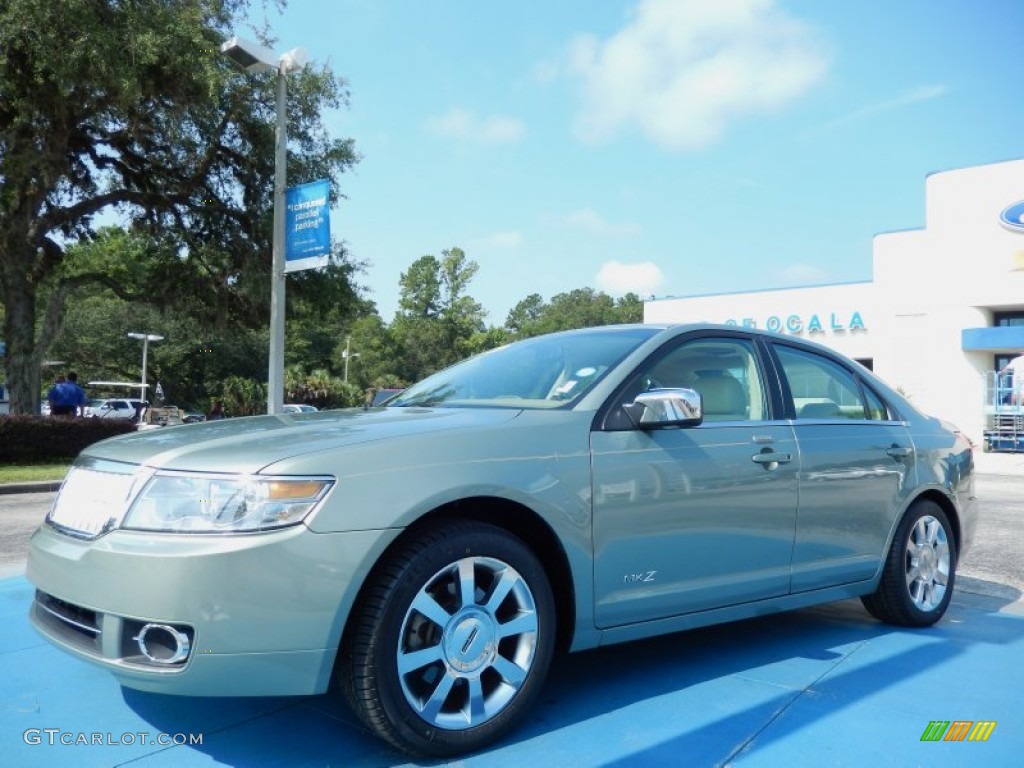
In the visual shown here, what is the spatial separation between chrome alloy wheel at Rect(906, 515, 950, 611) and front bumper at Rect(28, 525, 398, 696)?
10.4ft

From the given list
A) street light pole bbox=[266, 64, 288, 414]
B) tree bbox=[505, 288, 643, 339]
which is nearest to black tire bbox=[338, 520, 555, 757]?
street light pole bbox=[266, 64, 288, 414]

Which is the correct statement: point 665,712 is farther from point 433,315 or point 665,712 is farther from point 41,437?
point 433,315

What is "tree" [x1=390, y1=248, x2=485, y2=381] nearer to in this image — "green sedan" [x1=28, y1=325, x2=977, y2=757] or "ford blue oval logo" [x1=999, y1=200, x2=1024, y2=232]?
"ford blue oval logo" [x1=999, y1=200, x2=1024, y2=232]

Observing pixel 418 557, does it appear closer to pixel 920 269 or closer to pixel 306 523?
pixel 306 523

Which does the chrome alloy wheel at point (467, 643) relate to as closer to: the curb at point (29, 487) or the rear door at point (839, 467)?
the rear door at point (839, 467)

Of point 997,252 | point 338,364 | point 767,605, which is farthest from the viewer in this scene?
point 338,364

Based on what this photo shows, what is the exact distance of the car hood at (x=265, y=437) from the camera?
2.70 meters

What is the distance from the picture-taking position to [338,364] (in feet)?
243

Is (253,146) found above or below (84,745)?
above

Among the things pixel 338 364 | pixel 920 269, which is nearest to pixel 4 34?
pixel 920 269

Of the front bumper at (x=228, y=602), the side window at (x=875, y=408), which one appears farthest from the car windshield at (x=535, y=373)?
the side window at (x=875, y=408)

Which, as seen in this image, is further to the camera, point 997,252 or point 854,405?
point 997,252

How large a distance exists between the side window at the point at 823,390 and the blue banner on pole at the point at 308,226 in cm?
822

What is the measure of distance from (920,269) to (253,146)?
23.2 metres
